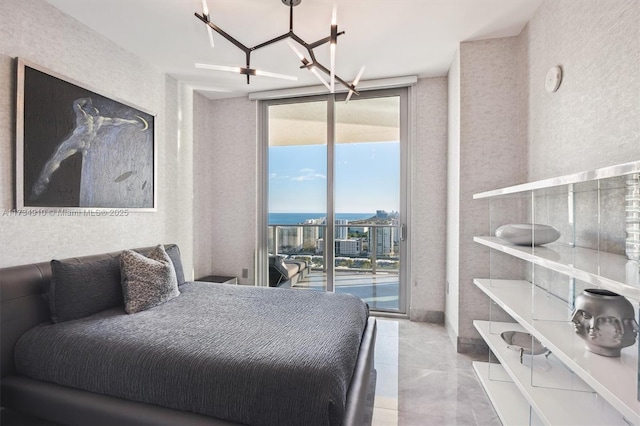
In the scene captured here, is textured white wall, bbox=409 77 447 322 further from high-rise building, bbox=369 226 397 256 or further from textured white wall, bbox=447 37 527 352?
textured white wall, bbox=447 37 527 352

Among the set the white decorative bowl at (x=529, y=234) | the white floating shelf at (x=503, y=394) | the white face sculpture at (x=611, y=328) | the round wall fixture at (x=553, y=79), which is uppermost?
the round wall fixture at (x=553, y=79)

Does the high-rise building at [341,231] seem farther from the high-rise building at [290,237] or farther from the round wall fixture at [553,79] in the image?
the round wall fixture at [553,79]

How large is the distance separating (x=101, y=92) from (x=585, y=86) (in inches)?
132

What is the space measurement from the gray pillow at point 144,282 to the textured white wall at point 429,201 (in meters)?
2.52

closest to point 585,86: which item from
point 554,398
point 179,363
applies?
point 554,398

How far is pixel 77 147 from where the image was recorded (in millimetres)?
2307

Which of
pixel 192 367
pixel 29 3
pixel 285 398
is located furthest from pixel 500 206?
pixel 29 3

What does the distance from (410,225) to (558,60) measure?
199 centimetres

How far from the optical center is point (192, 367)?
4.43ft

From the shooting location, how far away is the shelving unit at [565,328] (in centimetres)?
97

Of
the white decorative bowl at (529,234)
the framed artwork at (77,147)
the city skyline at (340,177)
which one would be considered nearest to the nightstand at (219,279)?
the city skyline at (340,177)

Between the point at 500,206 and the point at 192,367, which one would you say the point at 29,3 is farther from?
the point at 500,206

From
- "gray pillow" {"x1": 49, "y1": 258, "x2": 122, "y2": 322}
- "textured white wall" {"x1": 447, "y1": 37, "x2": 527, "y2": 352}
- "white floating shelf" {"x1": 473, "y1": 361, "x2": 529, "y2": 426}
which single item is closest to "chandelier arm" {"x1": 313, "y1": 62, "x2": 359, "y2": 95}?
"textured white wall" {"x1": 447, "y1": 37, "x2": 527, "y2": 352}

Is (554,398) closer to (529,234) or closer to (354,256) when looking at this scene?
(529,234)
